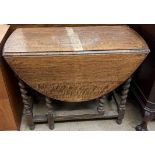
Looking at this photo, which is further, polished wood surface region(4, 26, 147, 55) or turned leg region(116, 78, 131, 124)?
turned leg region(116, 78, 131, 124)

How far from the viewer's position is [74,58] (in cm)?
114

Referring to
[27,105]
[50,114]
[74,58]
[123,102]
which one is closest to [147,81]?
[123,102]

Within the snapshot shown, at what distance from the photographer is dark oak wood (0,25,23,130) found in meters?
1.28

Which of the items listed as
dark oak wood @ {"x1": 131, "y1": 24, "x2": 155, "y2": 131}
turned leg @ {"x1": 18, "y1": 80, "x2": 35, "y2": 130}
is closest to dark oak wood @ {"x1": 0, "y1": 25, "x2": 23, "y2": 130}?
turned leg @ {"x1": 18, "y1": 80, "x2": 35, "y2": 130}

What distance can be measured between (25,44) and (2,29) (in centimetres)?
31

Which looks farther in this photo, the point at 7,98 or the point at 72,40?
the point at 7,98

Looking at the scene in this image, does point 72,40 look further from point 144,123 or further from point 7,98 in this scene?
point 144,123

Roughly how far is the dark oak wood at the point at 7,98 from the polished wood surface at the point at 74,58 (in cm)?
12

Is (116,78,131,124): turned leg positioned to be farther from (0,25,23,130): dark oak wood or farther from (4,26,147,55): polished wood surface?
(0,25,23,130): dark oak wood

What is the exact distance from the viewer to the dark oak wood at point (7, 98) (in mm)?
1275

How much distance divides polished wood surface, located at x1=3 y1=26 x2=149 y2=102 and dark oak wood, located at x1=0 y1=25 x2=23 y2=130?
115 millimetres

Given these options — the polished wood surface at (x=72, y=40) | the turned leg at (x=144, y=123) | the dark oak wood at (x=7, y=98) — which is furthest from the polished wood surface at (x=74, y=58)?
the turned leg at (x=144, y=123)

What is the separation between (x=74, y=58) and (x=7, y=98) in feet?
1.79

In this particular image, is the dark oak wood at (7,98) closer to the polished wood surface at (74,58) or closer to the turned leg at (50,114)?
the polished wood surface at (74,58)
